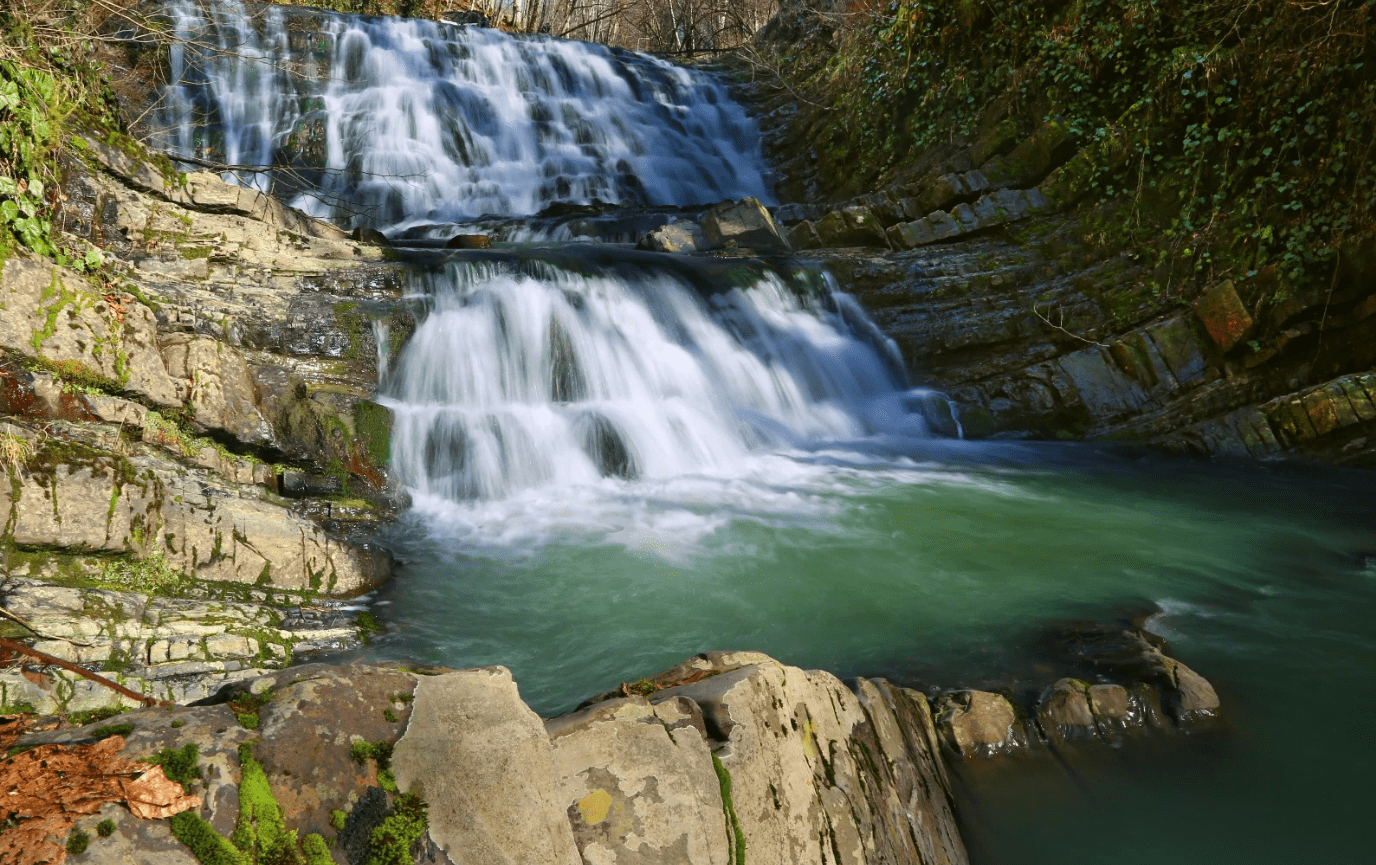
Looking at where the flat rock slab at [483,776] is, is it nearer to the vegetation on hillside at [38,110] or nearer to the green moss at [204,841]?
the green moss at [204,841]

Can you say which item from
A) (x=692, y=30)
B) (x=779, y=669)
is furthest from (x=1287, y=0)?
(x=692, y=30)

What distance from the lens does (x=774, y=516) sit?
714cm

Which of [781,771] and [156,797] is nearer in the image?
[156,797]

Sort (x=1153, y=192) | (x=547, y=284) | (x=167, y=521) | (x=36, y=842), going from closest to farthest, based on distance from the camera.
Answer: (x=36, y=842), (x=167, y=521), (x=547, y=284), (x=1153, y=192)

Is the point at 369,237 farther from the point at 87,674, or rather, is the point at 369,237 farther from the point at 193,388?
the point at 87,674

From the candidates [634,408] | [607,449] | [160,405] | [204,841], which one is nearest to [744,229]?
[634,408]

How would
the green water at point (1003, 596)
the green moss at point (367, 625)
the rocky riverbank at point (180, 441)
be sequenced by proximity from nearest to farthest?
the green water at point (1003, 596) → the rocky riverbank at point (180, 441) → the green moss at point (367, 625)

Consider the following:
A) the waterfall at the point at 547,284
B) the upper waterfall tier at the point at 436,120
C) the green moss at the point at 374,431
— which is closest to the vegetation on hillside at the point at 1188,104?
the waterfall at the point at 547,284

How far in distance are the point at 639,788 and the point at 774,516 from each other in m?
5.13

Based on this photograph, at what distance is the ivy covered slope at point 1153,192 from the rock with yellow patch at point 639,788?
8.20 metres

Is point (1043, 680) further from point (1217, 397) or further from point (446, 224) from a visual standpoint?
point (446, 224)

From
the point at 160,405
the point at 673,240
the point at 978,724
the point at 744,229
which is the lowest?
the point at 978,724

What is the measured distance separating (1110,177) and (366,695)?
10482 millimetres

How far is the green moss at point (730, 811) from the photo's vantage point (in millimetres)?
2121
